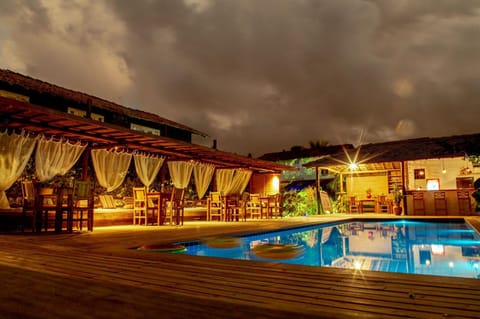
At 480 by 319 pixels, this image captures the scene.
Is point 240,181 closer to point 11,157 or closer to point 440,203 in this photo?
point 440,203

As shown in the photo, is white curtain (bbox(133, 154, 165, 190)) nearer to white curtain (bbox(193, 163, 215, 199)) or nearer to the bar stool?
white curtain (bbox(193, 163, 215, 199))

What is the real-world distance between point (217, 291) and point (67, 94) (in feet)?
43.0

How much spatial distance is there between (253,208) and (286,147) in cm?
1821

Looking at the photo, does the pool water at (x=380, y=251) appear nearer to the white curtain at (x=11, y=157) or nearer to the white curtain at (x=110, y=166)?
the white curtain at (x=11, y=157)

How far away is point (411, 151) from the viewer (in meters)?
13.9

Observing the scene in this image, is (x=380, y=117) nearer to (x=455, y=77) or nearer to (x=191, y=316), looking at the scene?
(x=455, y=77)

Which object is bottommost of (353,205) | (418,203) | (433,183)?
(353,205)

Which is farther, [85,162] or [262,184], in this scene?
[262,184]

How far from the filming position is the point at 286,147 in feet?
99.8

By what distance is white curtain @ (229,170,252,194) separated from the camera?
14.9 meters

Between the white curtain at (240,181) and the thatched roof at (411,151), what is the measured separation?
2812 millimetres

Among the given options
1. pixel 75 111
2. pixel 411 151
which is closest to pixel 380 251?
pixel 411 151

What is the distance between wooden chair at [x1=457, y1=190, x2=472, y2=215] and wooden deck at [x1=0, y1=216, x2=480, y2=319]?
12029mm

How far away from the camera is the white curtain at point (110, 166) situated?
966 cm
